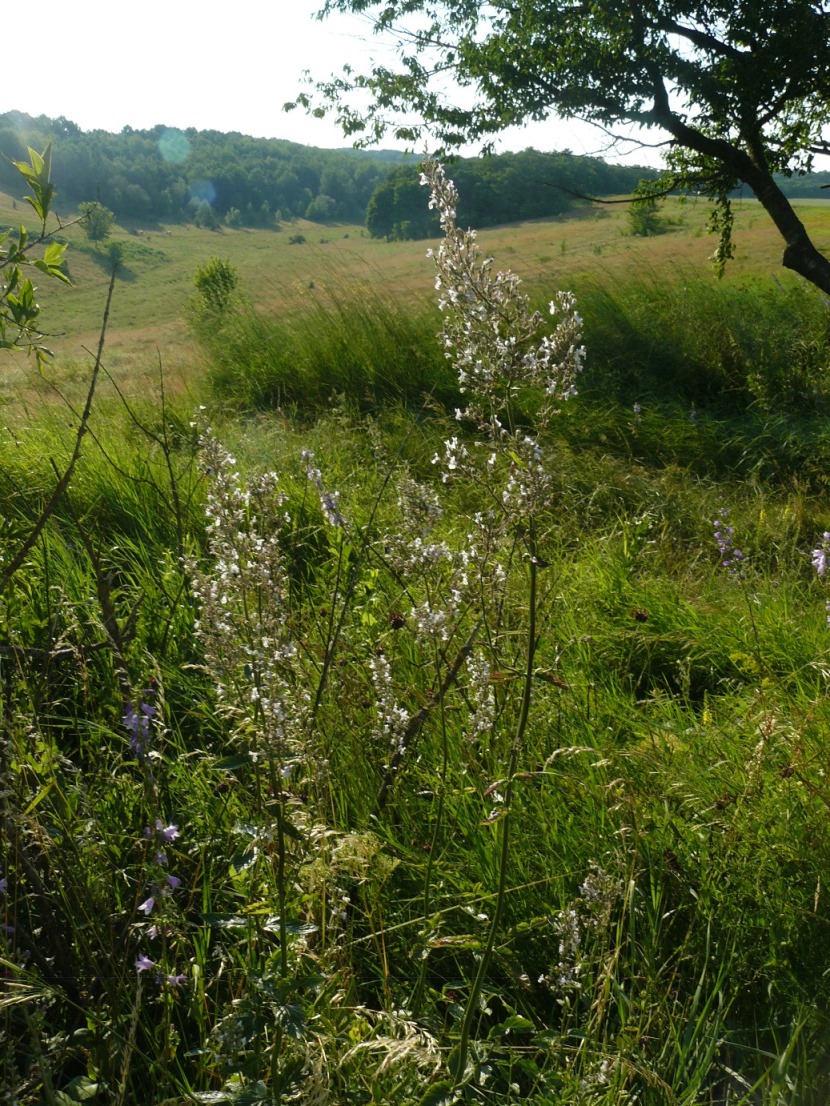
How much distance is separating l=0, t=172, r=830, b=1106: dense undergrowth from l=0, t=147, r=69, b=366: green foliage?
50 cm

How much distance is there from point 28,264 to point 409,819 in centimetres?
171

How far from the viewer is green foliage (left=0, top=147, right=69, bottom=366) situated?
1715mm

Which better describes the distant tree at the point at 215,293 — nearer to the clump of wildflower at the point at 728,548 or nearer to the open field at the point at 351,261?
the open field at the point at 351,261

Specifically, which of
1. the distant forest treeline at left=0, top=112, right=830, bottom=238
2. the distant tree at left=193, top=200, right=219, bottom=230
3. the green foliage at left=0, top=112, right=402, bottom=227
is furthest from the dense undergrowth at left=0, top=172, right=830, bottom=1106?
the distant tree at left=193, top=200, right=219, bottom=230

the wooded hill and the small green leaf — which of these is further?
the wooded hill

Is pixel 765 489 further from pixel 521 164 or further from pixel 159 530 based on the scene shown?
pixel 521 164

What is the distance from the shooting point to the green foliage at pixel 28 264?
1715 millimetres

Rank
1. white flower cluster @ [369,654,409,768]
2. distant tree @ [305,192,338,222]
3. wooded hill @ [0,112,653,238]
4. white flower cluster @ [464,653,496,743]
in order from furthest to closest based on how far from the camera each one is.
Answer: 1. distant tree @ [305,192,338,222]
2. wooded hill @ [0,112,653,238]
3. white flower cluster @ [369,654,409,768]
4. white flower cluster @ [464,653,496,743]

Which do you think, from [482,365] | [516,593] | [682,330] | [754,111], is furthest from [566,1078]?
[754,111]

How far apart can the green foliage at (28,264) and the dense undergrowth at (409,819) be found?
501 mm

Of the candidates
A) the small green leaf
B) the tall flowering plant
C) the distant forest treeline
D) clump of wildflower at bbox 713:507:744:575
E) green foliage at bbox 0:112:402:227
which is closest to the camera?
the small green leaf

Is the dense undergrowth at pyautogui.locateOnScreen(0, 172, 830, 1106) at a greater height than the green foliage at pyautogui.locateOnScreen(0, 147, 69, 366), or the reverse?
the green foliage at pyautogui.locateOnScreen(0, 147, 69, 366)

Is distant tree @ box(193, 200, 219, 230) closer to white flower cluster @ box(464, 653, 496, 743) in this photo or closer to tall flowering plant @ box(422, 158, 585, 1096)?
white flower cluster @ box(464, 653, 496, 743)

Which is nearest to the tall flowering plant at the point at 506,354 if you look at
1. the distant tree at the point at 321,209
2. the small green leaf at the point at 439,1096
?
the small green leaf at the point at 439,1096
